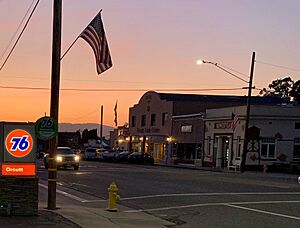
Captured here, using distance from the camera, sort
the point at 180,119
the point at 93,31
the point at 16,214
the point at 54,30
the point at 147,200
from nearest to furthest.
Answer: the point at 16,214
the point at 54,30
the point at 93,31
the point at 147,200
the point at 180,119

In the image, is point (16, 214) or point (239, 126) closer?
point (16, 214)

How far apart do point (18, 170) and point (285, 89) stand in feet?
343

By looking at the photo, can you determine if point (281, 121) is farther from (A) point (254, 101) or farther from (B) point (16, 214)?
(B) point (16, 214)

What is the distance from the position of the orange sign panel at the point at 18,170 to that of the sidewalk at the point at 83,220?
1.03 m

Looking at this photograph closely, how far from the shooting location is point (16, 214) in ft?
42.9

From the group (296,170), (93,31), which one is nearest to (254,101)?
(296,170)

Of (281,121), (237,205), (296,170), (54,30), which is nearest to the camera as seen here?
(54,30)

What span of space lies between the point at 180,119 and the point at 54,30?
190 ft

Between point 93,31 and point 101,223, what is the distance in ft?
18.3

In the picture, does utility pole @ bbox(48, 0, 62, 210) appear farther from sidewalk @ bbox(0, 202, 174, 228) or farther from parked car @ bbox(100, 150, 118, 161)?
parked car @ bbox(100, 150, 118, 161)

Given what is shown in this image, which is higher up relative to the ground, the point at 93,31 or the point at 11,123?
the point at 93,31

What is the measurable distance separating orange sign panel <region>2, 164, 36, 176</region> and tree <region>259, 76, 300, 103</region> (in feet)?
321

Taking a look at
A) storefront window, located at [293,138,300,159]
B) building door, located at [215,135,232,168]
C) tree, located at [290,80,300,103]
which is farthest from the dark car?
tree, located at [290,80,300,103]

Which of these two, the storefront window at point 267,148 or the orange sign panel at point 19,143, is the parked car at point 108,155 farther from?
the orange sign panel at point 19,143
